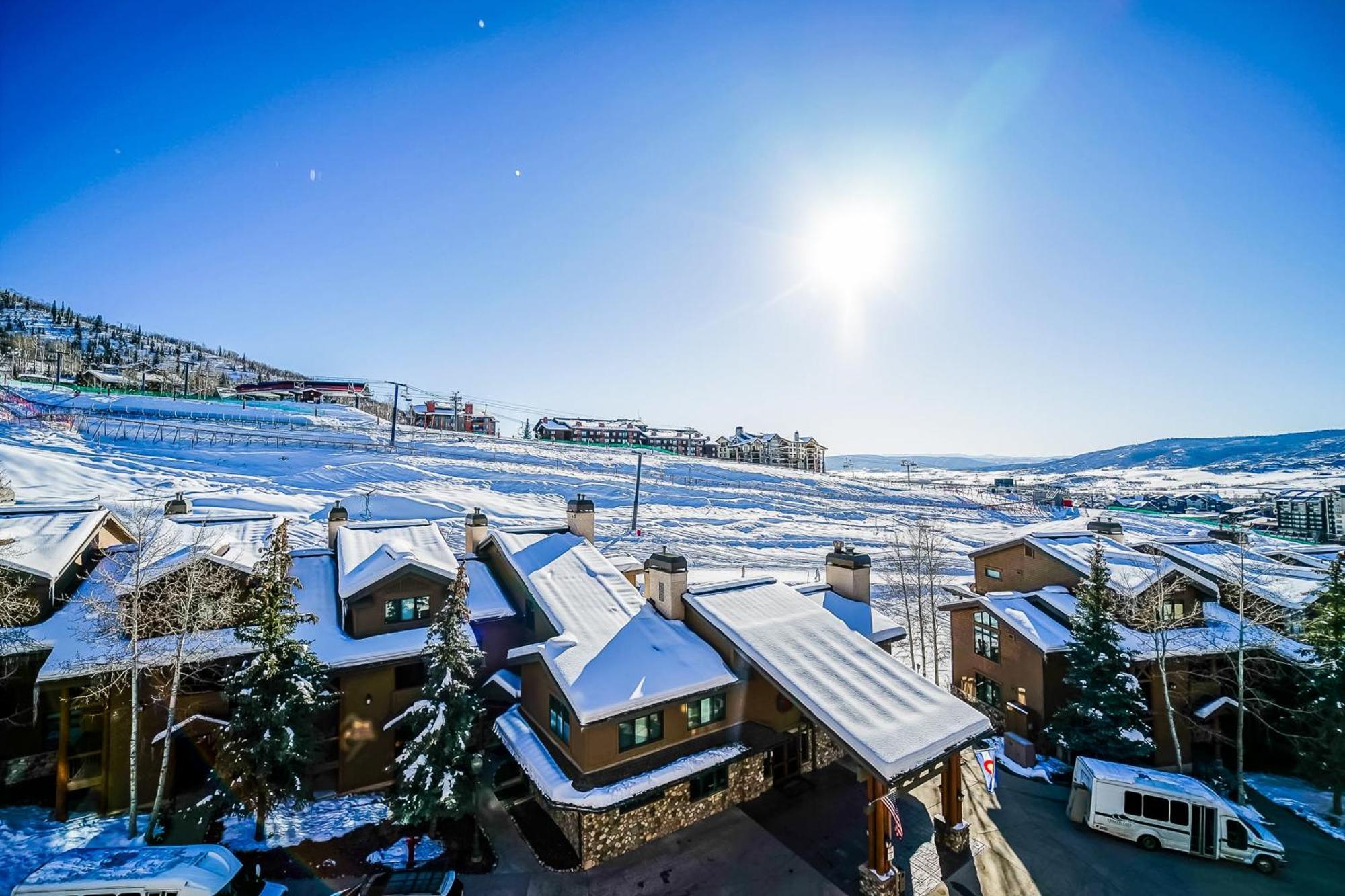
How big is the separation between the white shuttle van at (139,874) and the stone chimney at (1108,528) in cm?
2867

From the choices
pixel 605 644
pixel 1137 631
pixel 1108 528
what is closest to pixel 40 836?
pixel 605 644

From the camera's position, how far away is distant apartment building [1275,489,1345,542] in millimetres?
58969

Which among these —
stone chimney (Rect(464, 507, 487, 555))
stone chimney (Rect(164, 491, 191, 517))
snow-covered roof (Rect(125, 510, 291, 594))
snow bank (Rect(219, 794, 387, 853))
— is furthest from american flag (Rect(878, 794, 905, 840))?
stone chimney (Rect(164, 491, 191, 517))

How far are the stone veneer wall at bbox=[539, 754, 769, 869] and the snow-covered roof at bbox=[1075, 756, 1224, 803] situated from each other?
9.05m

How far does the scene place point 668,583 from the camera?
17.0 m

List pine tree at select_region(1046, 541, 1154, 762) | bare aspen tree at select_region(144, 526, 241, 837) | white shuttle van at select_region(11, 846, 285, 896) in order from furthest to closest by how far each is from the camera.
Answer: pine tree at select_region(1046, 541, 1154, 762) → bare aspen tree at select_region(144, 526, 241, 837) → white shuttle van at select_region(11, 846, 285, 896)

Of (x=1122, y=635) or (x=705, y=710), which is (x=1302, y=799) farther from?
(x=705, y=710)

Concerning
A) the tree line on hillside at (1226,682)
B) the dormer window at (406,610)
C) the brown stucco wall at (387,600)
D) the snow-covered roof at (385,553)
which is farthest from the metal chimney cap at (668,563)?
the tree line on hillside at (1226,682)

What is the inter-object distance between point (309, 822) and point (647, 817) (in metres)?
8.71

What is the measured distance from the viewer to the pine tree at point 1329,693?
1582cm

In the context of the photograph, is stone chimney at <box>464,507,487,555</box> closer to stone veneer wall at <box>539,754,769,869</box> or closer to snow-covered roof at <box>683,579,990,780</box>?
snow-covered roof at <box>683,579,990,780</box>

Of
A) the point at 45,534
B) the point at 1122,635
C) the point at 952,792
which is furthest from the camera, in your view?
the point at 1122,635

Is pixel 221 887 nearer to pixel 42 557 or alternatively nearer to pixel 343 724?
pixel 343 724

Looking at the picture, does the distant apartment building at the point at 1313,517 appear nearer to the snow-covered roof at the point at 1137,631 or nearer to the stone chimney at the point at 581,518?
the snow-covered roof at the point at 1137,631
